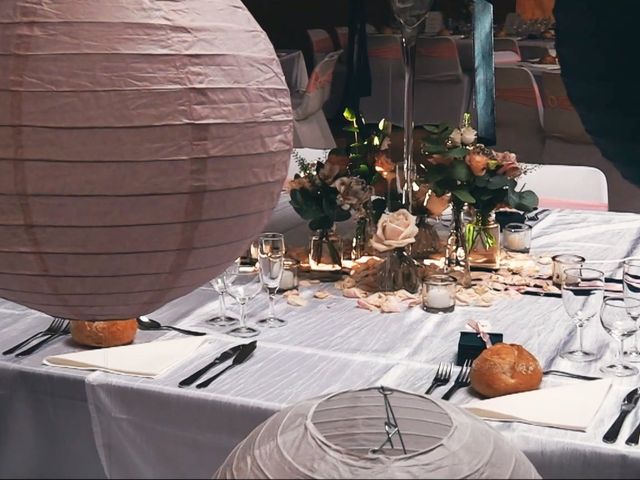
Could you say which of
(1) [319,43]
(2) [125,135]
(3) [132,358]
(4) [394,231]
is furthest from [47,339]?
(1) [319,43]

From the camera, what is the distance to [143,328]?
1487 mm

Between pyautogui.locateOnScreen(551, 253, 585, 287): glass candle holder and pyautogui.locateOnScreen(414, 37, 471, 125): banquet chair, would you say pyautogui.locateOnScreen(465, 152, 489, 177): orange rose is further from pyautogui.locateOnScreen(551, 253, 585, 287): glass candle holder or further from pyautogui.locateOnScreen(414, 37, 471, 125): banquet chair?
pyautogui.locateOnScreen(414, 37, 471, 125): banquet chair

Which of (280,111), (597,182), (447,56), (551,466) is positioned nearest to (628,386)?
(551,466)

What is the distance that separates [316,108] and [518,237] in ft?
7.76

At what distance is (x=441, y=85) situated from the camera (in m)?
4.10

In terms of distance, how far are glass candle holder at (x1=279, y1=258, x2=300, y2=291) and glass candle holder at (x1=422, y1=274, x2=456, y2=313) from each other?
0.82 feet

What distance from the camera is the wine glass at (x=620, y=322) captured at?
4.20 feet

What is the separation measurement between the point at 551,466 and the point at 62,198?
2.68 feet

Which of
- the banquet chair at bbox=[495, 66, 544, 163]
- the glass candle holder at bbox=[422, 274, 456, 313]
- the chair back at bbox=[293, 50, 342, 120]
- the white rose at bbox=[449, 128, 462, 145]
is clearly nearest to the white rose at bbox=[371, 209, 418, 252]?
the glass candle holder at bbox=[422, 274, 456, 313]

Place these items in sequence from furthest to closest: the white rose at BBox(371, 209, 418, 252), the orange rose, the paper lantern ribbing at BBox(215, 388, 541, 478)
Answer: the orange rose < the white rose at BBox(371, 209, 418, 252) < the paper lantern ribbing at BBox(215, 388, 541, 478)

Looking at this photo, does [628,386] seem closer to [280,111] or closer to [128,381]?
[128,381]

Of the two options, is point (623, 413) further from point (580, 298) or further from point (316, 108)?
point (316, 108)

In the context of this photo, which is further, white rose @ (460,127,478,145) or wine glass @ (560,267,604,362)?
white rose @ (460,127,478,145)

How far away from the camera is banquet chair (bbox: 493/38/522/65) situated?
389 centimetres
